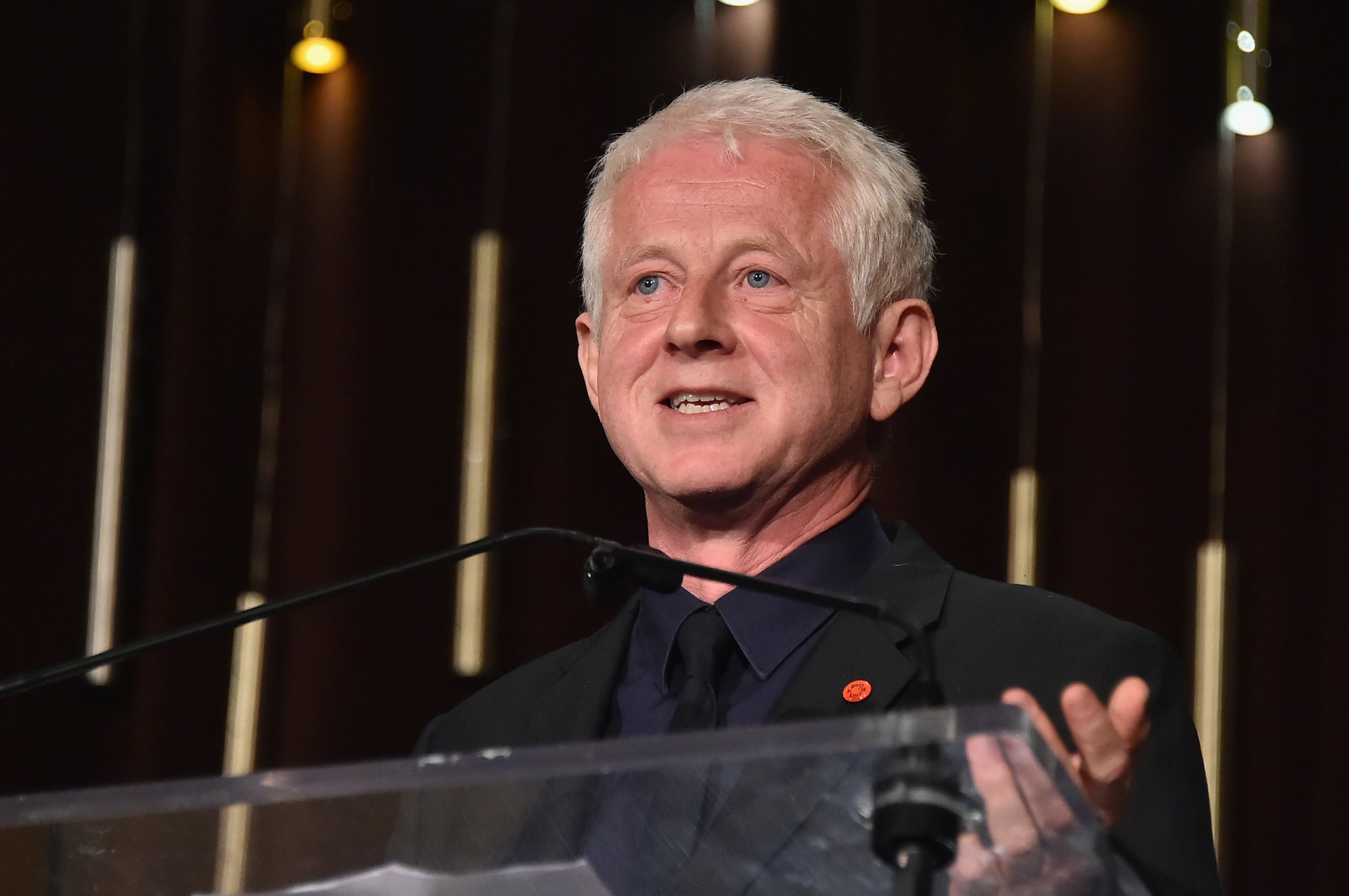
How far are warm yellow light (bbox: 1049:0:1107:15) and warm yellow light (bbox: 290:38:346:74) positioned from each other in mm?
1586

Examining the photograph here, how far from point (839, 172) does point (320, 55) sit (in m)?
2.33

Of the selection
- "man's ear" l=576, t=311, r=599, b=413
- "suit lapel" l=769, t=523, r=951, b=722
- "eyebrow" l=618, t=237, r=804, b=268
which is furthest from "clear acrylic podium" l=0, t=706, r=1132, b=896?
"man's ear" l=576, t=311, r=599, b=413

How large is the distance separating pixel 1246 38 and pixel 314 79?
2040 millimetres

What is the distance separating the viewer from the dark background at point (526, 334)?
3.38m

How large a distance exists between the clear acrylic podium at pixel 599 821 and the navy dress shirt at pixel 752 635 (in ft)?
2.02

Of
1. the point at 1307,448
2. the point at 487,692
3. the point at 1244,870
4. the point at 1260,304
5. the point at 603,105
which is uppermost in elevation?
the point at 603,105

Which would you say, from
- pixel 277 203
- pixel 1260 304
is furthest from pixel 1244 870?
pixel 277 203

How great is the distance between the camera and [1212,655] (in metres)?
3.35

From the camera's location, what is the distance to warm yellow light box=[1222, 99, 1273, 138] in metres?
3.52

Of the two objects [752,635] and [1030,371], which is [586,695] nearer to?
[752,635]

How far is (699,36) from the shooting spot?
12.5ft

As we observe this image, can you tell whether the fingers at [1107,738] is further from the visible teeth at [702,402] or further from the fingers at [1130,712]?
the visible teeth at [702,402]

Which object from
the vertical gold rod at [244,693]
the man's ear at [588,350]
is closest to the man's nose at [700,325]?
the man's ear at [588,350]

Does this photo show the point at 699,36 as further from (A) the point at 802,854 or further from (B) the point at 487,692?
(A) the point at 802,854
